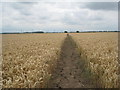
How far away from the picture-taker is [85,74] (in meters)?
7.80

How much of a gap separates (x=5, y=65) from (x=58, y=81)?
262 cm

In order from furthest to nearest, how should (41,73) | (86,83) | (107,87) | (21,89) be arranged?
1. (86,83)
2. (41,73)
3. (107,87)
4. (21,89)

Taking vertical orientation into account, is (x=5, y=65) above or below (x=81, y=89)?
above

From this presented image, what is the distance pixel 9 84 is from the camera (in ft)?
16.3

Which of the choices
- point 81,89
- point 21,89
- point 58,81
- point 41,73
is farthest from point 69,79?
point 21,89

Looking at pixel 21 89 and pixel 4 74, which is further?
pixel 4 74

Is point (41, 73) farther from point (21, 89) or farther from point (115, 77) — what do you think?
point (115, 77)

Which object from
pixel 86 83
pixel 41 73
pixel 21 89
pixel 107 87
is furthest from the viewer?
pixel 86 83

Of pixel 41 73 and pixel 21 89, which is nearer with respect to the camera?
pixel 21 89

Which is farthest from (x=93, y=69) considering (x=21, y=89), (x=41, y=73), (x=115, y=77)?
(x=21, y=89)

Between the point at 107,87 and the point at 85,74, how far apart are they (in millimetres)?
2512

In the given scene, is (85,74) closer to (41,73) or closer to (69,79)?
(69,79)

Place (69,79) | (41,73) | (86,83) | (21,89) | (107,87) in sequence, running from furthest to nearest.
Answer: (69,79) < (86,83) < (41,73) < (107,87) < (21,89)

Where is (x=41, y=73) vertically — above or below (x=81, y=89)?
above
